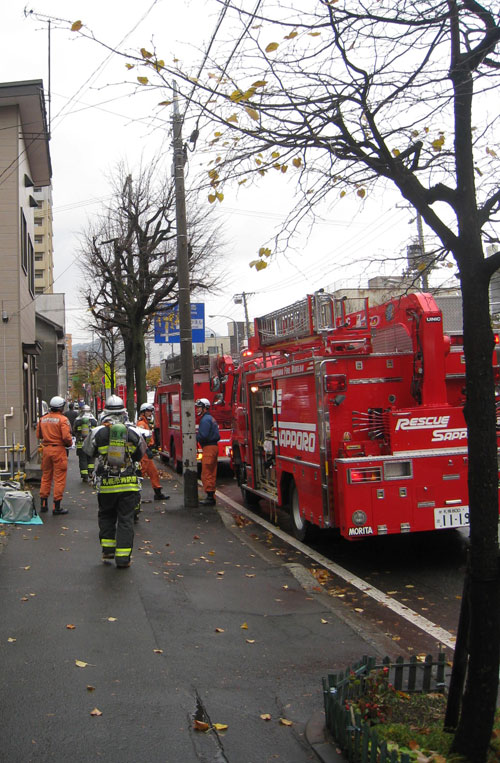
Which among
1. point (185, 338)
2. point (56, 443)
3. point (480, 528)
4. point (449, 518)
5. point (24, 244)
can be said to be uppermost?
point (24, 244)

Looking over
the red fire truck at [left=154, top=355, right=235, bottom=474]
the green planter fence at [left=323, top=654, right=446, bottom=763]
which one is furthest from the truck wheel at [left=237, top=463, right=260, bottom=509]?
the green planter fence at [left=323, top=654, right=446, bottom=763]

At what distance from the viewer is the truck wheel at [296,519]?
9.11m

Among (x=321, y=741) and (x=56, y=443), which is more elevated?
(x=56, y=443)

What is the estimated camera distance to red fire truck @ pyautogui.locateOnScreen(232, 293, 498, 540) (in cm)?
740

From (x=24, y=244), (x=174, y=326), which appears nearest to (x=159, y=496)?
(x=24, y=244)

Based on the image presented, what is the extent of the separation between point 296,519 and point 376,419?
2215mm

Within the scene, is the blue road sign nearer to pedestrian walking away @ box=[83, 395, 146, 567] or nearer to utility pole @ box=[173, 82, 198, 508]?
utility pole @ box=[173, 82, 198, 508]

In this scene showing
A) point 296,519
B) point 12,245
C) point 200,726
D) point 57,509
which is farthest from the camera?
point 12,245

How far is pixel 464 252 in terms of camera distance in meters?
3.68

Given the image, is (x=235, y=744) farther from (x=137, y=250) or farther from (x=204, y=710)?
(x=137, y=250)

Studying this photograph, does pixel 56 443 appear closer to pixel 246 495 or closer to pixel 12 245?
pixel 246 495

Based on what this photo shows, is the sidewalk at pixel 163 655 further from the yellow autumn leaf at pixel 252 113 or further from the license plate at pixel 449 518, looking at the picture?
the yellow autumn leaf at pixel 252 113

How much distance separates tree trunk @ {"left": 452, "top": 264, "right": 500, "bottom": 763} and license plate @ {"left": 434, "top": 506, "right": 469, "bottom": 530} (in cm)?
413

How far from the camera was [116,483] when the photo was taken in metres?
7.59
